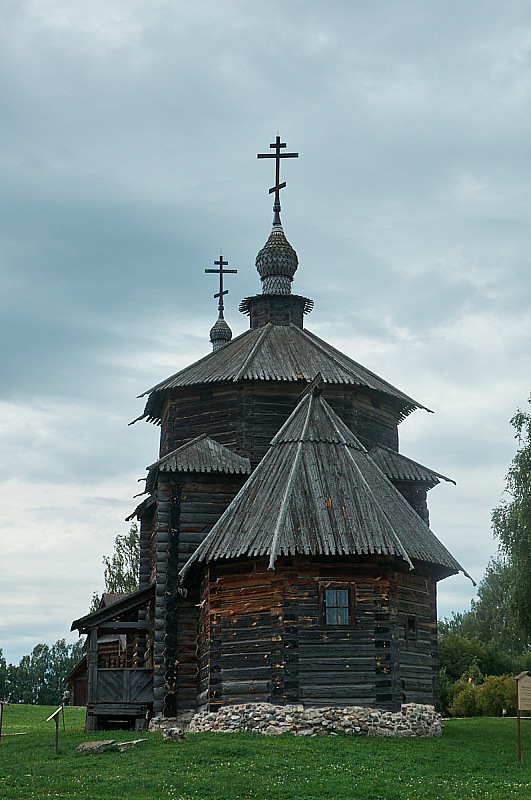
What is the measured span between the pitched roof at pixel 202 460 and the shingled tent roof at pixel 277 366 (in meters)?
2.14

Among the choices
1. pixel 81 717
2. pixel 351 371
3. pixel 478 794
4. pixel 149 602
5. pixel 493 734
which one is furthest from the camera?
pixel 81 717

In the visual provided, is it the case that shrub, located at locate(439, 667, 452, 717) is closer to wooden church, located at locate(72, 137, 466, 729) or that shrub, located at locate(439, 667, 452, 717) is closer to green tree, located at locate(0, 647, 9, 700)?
wooden church, located at locate(72, 137, 466, 729)

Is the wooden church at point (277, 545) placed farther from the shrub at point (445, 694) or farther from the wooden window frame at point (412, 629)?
the shrub at point (445, 694)

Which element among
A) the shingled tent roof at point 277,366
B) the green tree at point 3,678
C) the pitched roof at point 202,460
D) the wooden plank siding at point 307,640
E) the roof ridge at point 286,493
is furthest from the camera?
the green tree at point 3,678

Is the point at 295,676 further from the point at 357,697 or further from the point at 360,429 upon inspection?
the point at 360,429

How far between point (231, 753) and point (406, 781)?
3.95 metres

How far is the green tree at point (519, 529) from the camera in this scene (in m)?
29.9

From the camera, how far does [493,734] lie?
26.3m

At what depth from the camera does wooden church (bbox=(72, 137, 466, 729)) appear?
2281 centimetres

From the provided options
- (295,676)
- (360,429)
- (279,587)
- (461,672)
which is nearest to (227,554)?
(279,587)

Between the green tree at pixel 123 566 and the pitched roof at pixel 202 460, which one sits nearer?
the pitched roof at pixel 202 460

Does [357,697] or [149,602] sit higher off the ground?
[149,602]

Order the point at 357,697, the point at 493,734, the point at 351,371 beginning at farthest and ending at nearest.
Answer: the point at 351,371 < the point at 493,734 < the point at 357,697

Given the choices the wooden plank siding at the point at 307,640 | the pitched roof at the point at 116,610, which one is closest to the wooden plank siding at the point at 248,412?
the pitched roof at the point at 116,610
